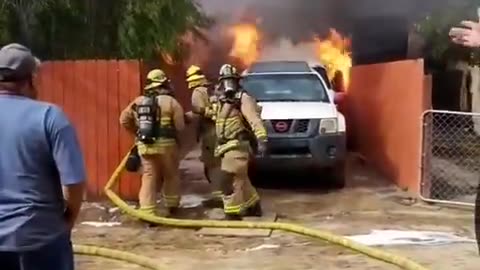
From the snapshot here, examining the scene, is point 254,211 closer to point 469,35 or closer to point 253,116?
point 253,116

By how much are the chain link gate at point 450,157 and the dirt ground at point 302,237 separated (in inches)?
16.8

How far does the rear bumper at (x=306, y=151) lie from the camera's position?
1155cm

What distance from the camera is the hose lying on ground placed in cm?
721

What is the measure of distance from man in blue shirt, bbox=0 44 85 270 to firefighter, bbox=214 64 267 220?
18.7 feet

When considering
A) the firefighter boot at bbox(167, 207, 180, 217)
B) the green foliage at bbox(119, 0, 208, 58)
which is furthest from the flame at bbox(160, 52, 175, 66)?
the firefighter boot at bbox(167, 207, 180, 217)

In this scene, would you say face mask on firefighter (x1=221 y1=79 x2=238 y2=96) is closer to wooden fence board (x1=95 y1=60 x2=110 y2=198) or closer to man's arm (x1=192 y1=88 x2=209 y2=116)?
man's arm (x1=192 y1=88 x2=209 y2=116)

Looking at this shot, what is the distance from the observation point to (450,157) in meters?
15.2

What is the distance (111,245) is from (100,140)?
2.26 m

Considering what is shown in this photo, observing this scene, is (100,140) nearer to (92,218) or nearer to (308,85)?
(92,218)

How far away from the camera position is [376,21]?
2859 centimetres

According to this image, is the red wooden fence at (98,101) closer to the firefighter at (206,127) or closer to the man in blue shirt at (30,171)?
the firefighter at (206,127)


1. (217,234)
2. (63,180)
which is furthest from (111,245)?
(63,180)

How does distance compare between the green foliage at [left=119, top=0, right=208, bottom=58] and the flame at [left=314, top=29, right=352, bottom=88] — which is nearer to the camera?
the green foliage at [left=119, top=0, right=208, bottom=58]

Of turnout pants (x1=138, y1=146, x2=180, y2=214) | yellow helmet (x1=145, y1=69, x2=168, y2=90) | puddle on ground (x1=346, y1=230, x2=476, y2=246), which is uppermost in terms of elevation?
yellow helmet (x1=145, y1=69, x2=168, y2=90)
